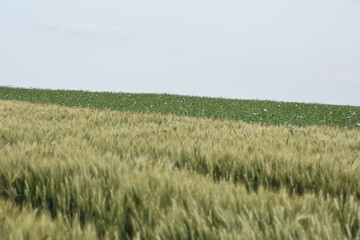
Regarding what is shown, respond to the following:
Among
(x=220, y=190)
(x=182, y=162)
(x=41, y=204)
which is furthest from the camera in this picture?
(x=182, y=162)

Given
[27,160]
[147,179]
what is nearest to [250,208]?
[147,179]

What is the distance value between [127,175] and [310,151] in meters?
1.88

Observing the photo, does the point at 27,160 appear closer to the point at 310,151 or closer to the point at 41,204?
the point at 41,204

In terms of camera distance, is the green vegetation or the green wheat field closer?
the green wheat field

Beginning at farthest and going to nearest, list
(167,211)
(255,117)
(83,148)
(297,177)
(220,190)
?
(255,117), (83,148), (297,177), (220,190), (167,211)

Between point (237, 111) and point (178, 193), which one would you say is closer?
point (178, 193)

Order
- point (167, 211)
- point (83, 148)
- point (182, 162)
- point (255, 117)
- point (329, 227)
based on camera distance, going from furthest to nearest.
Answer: point (255, 117) < point (83, 148) < point (182, 162) < point (167, 211) < point (329, 227)

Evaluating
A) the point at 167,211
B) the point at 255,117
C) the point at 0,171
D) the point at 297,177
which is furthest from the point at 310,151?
the point at 255,117

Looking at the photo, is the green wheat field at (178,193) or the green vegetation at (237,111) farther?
the green vegetation at (237,111)

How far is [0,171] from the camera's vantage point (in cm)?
284

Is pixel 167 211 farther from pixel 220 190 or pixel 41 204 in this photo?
pixel 41 204

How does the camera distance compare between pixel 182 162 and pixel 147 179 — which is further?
pixel 182 162

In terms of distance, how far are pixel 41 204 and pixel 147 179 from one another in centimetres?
58

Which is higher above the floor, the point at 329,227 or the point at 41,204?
the point at 329,227
